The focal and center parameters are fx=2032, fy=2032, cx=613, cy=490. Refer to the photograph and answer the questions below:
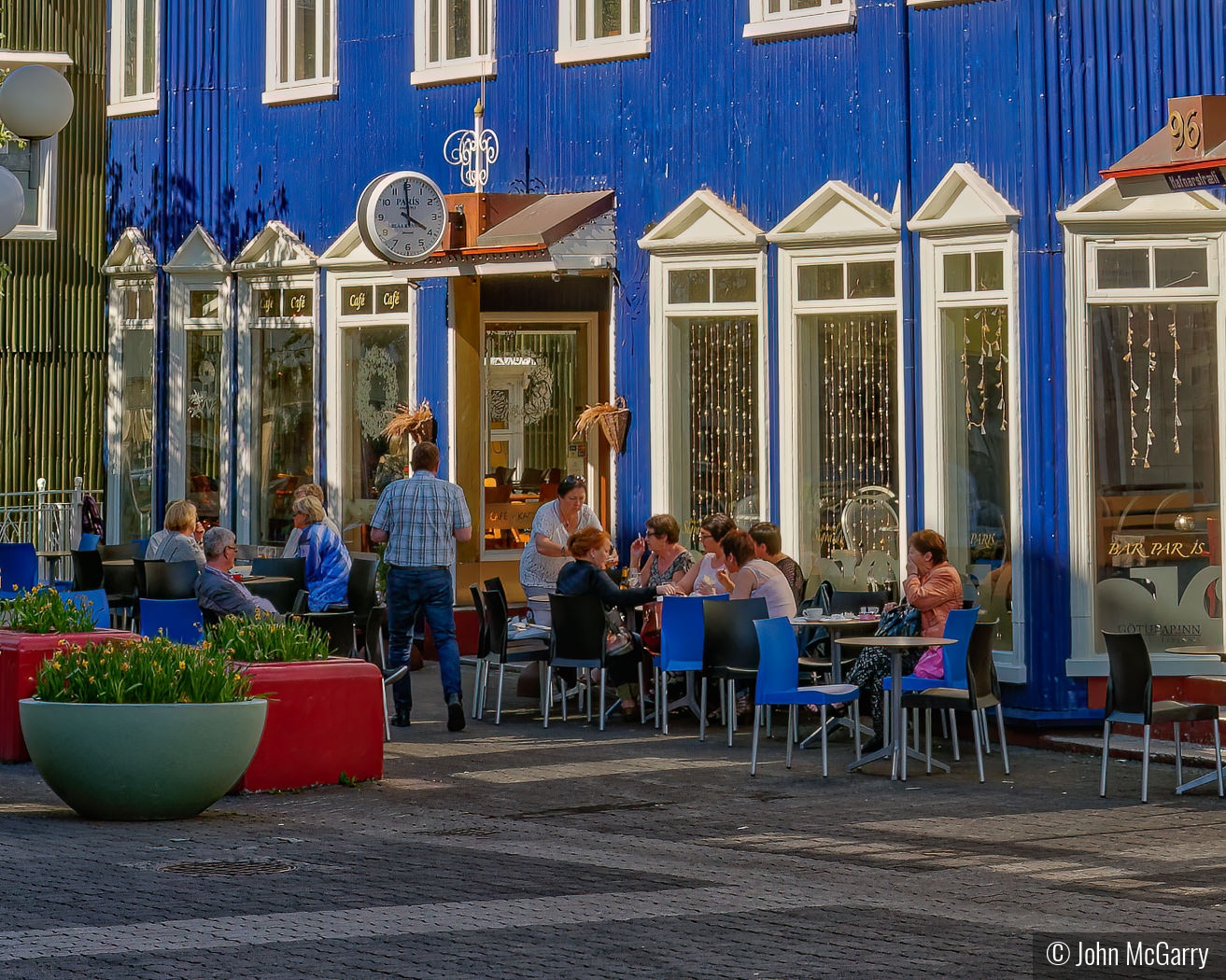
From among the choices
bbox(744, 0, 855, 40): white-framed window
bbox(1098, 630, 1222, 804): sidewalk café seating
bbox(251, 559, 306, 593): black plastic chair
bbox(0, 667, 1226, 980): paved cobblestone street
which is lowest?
bbox(0, 667, 1226, 980): paved cobblestone street

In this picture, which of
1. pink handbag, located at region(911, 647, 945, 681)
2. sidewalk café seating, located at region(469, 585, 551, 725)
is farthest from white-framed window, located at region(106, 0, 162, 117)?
pink handbag, located at region(911, 647, 945, 681)

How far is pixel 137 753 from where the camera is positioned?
989cm

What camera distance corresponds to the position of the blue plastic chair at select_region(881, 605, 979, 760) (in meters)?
12.2

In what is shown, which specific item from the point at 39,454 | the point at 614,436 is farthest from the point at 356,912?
the point at 39,454

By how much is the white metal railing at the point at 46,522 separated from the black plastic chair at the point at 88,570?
131 inches

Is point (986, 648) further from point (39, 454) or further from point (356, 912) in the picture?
Answer: point (39, 454)

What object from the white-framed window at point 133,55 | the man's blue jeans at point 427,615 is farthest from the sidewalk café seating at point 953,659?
the white-framed window at point 133,55

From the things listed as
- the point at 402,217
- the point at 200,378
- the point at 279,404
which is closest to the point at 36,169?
the point at 200,378

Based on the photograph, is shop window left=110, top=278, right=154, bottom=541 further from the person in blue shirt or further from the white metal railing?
the person in blue shirt

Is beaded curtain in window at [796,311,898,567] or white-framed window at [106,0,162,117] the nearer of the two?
beaded curtain in window at [796,311,898,567]

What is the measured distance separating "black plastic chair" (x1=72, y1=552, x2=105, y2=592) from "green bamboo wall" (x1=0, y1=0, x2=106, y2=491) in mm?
4923

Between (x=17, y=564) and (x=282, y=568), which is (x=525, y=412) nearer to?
(x=282, y=568)

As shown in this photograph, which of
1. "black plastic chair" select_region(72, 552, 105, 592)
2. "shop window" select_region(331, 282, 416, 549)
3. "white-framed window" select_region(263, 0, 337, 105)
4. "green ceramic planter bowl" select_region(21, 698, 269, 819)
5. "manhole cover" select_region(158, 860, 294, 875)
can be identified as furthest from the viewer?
"white-framed window" select_region(263, 0, 337, 105)

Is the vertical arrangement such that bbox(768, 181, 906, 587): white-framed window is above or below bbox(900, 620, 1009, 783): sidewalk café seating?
above
